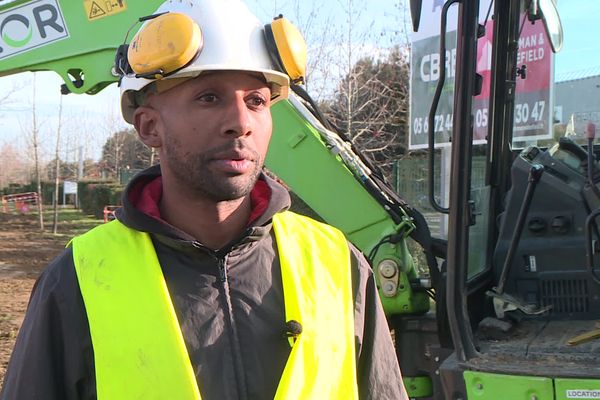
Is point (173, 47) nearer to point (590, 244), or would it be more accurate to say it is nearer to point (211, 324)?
point (211, 324)

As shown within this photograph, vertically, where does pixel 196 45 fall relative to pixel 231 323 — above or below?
above

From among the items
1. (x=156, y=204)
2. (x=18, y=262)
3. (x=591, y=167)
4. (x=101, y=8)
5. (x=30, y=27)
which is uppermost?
(x=101, y=8)

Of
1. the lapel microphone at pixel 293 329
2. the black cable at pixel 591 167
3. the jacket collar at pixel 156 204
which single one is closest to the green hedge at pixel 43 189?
the black cable at pixel 591 167

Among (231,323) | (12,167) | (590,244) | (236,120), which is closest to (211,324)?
(231,323)

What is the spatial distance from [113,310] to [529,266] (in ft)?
8.43

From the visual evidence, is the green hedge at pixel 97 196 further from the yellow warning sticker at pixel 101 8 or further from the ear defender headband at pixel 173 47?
the ear defender headband at pixel 173 47

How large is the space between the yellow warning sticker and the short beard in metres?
3.08

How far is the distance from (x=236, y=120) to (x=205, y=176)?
0.51ft

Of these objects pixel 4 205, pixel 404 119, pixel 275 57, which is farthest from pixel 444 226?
pixel 4 205

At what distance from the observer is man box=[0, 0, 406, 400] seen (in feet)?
5.16

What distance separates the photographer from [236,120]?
1.71 metres

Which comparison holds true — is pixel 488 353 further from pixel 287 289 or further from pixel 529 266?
pixel 287 289

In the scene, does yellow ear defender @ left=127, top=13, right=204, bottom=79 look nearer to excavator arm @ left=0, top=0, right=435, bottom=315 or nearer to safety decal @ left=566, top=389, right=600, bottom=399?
safety decal @ left=566, top=389, right=600, bottom=399

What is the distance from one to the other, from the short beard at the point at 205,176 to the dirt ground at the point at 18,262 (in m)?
5.49
